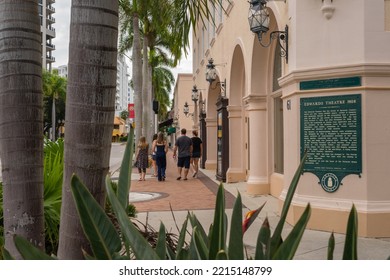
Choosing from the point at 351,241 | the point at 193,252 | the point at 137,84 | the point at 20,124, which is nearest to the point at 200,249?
the point at 193,252

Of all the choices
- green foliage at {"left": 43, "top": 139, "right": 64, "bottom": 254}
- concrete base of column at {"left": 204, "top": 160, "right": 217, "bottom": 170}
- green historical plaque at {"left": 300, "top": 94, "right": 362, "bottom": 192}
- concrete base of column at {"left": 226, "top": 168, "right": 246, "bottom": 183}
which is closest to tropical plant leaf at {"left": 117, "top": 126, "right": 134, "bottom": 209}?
Answer: green foliage at {"left": 43, "top": 139, "right": 64, "bottom": 254}

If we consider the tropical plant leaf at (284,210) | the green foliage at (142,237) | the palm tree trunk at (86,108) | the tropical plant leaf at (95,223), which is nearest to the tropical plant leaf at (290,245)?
the green foliage at (142,237)

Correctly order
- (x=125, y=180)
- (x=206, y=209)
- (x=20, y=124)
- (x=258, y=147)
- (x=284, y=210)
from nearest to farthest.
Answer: (x=284, y=210), (x=125, y=180), (x=20, y=124), (x=206, y=209), (x=258, y=147)

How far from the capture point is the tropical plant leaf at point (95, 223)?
1.51 metres

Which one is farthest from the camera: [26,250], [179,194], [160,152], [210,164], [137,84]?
[137,84]

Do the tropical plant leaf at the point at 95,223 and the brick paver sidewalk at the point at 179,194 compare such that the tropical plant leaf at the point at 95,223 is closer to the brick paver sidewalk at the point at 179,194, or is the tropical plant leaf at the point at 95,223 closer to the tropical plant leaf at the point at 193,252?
the tropical plant leaf at the point at 193,252

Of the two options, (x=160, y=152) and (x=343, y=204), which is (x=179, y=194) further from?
(x=343, y=204)

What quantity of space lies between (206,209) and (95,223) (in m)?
7.35

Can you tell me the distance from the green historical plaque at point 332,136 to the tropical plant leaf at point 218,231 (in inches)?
→ 198

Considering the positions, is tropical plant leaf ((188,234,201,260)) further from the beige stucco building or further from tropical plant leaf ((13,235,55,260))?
the beige stucco building

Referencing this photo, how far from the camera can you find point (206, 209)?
880cm

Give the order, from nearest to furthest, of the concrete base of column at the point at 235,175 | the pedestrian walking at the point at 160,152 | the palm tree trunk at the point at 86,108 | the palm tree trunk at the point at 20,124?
the palm tree trunk at the point at 86,108, the palm tree trunk at the point at 20,124, the concrete base of column at the point at 235,175, the pedestrian walking at the point at 160,152

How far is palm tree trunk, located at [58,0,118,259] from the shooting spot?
2.27 m
